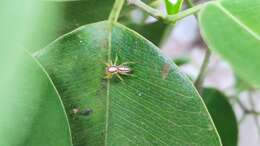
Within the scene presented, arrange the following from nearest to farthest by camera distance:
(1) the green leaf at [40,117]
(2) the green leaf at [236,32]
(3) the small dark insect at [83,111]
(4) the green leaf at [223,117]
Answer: (2) the green leaf at [236,32] → (1) the green leaf at [40,117] → (3) the small dark insect at [83,111] → (4) the green leaf at [223,117]

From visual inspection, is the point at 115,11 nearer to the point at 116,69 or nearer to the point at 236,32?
the point at 116,69

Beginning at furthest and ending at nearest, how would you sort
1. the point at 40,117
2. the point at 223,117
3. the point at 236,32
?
the point at 223,117 → the point at 40,117 → the point at 236,32

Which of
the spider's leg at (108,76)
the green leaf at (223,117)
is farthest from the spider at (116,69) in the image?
the green leaf at (223,117)

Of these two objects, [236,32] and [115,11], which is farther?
[115,11]

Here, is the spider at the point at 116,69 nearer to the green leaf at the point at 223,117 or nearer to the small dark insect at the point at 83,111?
the small dark insect at the point at 83,111

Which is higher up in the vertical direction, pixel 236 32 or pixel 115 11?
pixel 115 11

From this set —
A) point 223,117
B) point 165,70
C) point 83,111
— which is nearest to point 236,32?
point 165,70

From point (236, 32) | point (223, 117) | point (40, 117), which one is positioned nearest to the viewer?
point (236, 32)
